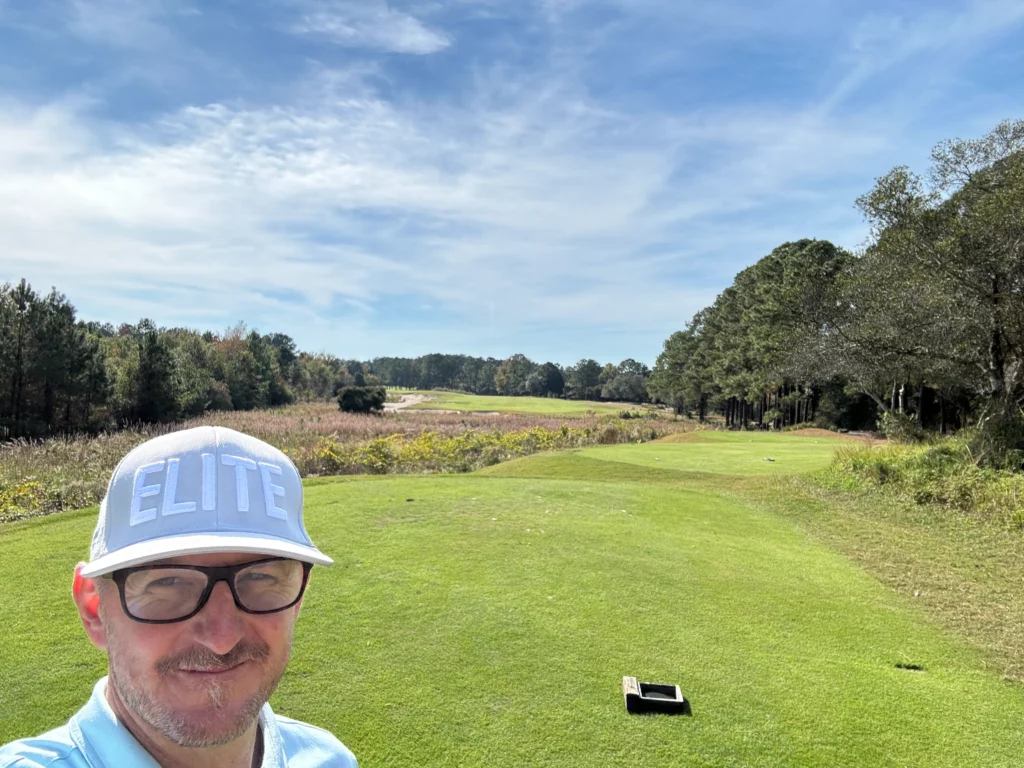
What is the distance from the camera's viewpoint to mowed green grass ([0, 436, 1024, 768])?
3.15 meters

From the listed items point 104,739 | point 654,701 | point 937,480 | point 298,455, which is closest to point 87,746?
point 104,739

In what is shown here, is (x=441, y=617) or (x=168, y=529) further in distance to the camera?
(x=441, y=617)

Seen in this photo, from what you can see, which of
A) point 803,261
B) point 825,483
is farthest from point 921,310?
point 803,261

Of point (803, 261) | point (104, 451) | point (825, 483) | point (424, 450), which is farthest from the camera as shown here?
point (803, 261)

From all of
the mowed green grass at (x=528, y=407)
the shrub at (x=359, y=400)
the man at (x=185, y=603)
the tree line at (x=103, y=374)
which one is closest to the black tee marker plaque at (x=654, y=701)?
the man at (x=185, y=603)

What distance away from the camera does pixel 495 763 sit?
9.50 feet

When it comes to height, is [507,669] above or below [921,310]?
below

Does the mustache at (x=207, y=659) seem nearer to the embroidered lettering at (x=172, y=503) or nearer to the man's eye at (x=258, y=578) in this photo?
the man's eye at (x=258, y=578)

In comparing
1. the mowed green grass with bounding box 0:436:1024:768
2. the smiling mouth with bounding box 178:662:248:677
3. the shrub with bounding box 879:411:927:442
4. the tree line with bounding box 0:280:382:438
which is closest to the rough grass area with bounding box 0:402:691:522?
the mowed green grass with bounding box 0:436:1024:768

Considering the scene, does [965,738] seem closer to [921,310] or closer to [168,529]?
[168,529]

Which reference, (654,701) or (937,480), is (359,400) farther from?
(654,701)

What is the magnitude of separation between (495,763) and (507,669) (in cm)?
89

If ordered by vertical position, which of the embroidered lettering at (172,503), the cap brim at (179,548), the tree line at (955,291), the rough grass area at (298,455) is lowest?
the rough grass area at (298,455)

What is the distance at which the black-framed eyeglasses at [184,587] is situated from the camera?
131 cm
